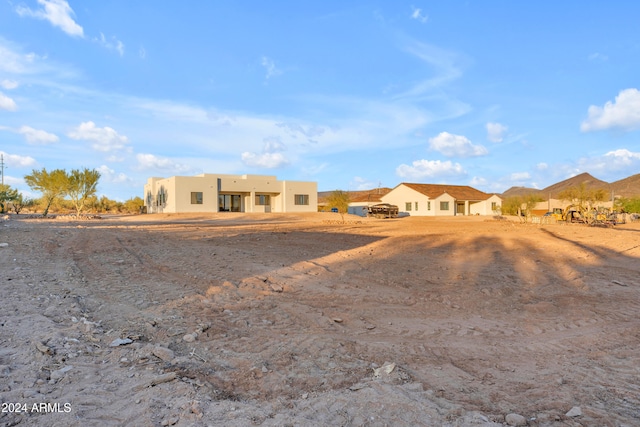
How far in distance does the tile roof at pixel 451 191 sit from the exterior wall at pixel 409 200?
0.68 meters

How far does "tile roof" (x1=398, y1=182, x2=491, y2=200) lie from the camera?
5875 cm

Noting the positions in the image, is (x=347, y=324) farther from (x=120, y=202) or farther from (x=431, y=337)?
(x=120, y=202)

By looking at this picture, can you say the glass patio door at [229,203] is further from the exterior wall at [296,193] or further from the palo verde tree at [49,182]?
the palo verde tree at [49,182]

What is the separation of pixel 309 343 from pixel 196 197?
1603 inches

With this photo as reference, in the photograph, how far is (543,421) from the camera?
3277 mm

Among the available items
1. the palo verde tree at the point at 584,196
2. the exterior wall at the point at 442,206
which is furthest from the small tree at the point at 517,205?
the exterior wall at the point at 442,206

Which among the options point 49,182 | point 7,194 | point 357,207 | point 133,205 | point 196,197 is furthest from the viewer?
point 357,207

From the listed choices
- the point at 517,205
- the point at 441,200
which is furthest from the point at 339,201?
the point at 517,205

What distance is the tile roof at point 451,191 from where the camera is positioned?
2313 inches

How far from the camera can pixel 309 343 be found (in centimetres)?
501

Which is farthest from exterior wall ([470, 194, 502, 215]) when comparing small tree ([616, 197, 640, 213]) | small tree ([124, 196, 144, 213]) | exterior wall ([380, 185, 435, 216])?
small tree ([124, 196, 144, 213])

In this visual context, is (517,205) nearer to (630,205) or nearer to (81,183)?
(630,205)

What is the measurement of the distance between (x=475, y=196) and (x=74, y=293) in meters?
61.1

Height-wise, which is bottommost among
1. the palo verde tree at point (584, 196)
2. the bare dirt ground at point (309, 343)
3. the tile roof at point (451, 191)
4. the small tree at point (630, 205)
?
the bare dirt ground at point (309, 343)
